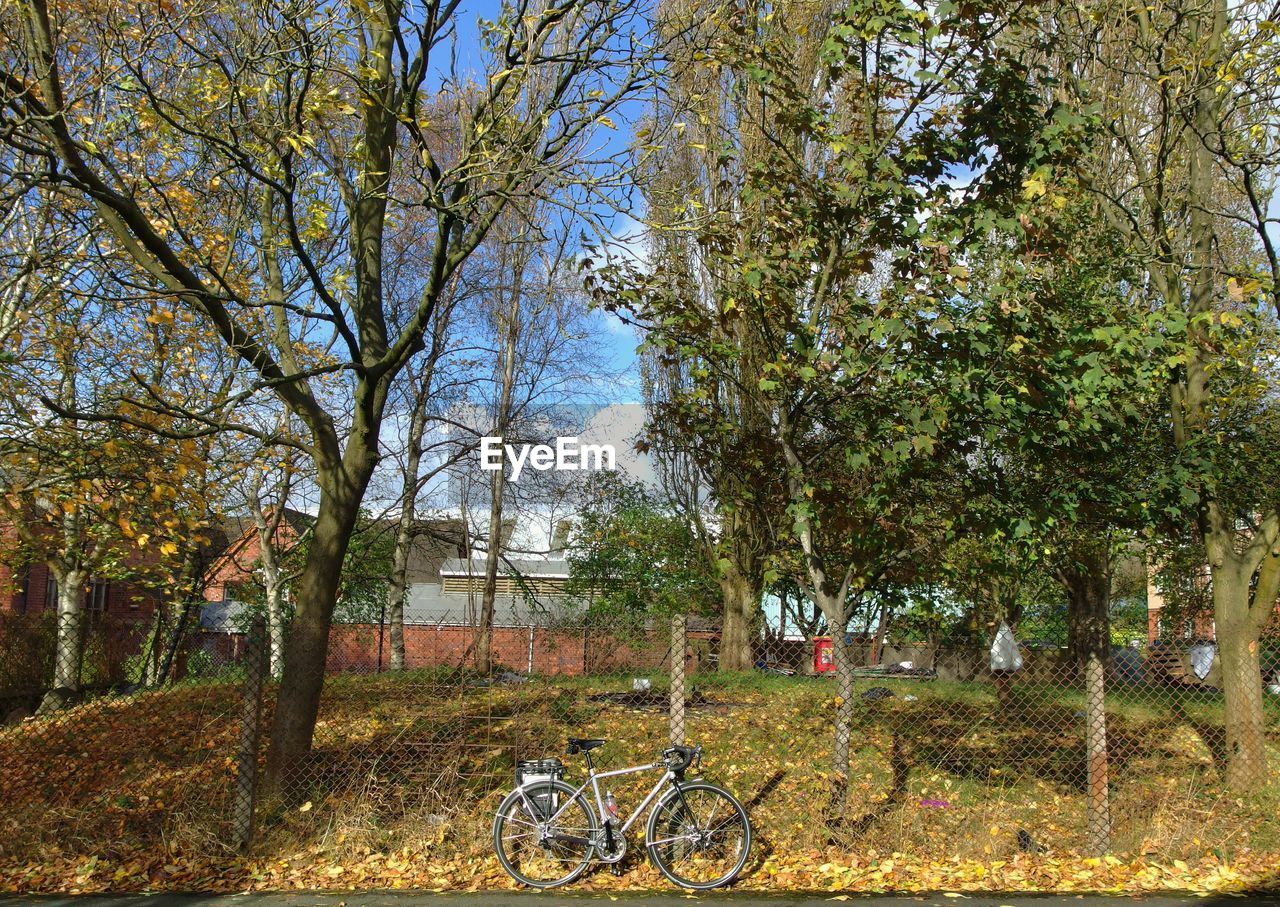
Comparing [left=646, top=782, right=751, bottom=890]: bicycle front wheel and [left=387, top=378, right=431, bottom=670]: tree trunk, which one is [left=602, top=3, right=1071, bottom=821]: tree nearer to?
[left=646, top=782, right=751, bottom=890]: bicycle front wheel

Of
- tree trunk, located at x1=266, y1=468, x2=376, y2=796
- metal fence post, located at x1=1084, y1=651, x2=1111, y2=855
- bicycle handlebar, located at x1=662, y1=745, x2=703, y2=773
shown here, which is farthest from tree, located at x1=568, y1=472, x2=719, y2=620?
bicycle handlebar, located at x1=662, y1=745, x2=703, y2=773

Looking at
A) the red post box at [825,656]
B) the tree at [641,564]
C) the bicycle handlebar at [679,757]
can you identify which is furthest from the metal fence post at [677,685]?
the tree at [641,564]

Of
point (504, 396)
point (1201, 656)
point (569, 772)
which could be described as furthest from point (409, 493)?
point (1201, 656)

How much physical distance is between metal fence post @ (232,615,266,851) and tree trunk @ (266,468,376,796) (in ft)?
1.82

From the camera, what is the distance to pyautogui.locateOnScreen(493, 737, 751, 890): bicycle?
20.2 ft

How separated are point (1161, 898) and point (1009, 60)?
5.39 meters

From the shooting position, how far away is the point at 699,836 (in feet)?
20.3

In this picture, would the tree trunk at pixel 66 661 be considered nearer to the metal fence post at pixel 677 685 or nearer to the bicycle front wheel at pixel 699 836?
the metal fence post at pixel 677 685

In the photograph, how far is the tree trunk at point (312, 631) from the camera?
7.19 metres

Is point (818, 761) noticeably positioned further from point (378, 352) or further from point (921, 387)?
point (378, 352)

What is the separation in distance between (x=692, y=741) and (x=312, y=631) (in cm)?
350

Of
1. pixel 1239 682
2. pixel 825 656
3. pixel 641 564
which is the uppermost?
pixel 641 564

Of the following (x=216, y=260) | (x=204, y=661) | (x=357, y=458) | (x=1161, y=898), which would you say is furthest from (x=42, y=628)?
(x=1161, y=898)

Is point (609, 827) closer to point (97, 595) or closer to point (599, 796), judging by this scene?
point (599, 796)
